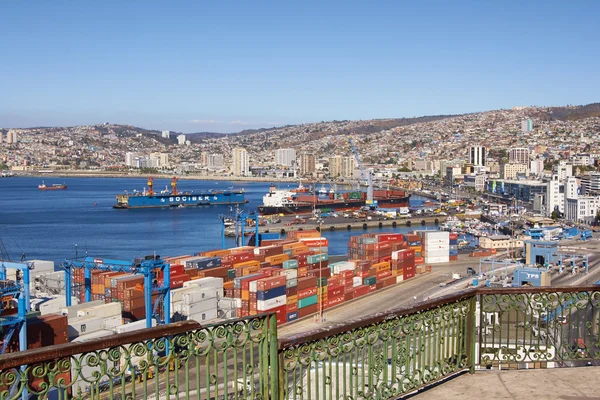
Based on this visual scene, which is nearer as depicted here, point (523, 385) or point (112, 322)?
point (523, 385)

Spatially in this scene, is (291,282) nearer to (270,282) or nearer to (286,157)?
(270,282)

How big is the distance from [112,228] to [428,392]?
2476cm

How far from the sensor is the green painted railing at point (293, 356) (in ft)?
3.82

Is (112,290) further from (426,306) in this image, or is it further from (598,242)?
(598,242)

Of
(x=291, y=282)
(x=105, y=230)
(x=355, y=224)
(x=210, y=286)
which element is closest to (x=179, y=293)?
(x=210, y=286)

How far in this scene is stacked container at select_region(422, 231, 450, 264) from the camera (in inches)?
714

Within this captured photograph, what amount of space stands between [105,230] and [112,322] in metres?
17.0

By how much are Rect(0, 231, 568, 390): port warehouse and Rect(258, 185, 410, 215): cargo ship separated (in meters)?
15.5

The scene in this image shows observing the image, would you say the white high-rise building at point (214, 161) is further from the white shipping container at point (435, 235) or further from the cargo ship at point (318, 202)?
the white shipping container at point (435, 235)

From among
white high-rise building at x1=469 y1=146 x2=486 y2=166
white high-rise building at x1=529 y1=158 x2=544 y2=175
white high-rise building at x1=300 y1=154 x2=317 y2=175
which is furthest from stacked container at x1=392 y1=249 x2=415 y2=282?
white high-rise building at x1=300 y1=154 x2=317 y2=175

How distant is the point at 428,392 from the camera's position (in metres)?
1.75

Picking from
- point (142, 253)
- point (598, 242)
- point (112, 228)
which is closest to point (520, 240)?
point (598, 242)

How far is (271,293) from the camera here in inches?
421

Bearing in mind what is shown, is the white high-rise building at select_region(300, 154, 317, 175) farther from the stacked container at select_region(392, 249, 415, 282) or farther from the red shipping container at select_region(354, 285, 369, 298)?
the red shipping container at select_region(354, 285, 369, 298)
